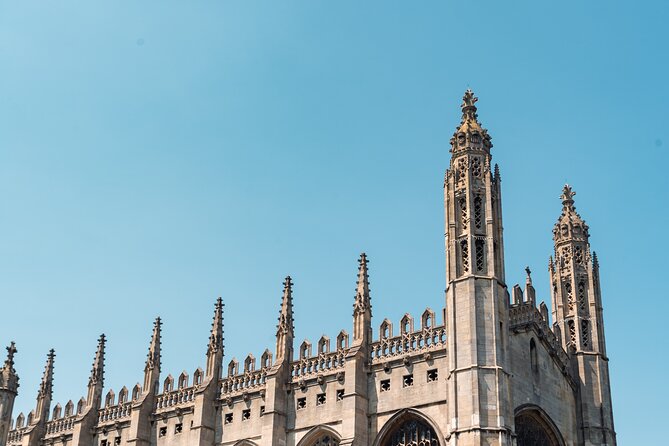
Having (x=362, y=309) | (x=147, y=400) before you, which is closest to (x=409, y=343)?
(x=362, y=309)

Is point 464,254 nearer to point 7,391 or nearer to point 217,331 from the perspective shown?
point 217,331

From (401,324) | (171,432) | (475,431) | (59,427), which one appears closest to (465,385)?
(475,431)

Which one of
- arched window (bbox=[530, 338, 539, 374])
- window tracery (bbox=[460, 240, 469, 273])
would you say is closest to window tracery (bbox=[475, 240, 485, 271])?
window tracery (bbox=[460, 240, 469, 273])

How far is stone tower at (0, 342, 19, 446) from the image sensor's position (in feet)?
230

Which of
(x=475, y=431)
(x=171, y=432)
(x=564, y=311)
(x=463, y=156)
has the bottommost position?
(x=475, y=431)

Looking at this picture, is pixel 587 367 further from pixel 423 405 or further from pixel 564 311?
pixel 423 405

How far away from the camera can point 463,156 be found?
5259 centimetres

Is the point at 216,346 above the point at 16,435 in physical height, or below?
above

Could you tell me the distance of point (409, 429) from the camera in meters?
49.4

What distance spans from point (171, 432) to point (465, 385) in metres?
20.4

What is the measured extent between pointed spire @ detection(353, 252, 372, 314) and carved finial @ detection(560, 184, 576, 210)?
14852 mm

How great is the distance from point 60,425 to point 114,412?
221 inches

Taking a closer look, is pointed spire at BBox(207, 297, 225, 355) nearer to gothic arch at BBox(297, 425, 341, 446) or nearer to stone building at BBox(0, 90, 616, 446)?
stone building at BBox(0, 90, 616, 446)

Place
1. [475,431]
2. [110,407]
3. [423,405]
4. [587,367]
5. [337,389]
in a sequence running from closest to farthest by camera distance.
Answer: [475,431] < [423,405] < [337,389] < [587,367] < [110,407]
